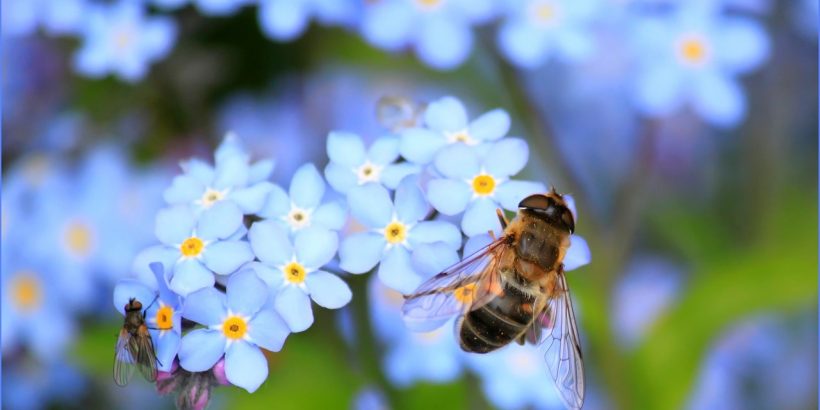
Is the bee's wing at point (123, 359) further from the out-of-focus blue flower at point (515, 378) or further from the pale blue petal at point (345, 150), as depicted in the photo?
the out-of-focus blue flower at point (515, 378)

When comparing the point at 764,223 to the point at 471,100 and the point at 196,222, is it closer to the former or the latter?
the point at 471,100

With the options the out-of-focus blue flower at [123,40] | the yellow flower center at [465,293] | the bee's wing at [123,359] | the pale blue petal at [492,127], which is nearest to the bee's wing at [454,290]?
the yellow flower center at [465,293]

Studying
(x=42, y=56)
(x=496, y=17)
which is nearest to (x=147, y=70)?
(x=42, y=56)

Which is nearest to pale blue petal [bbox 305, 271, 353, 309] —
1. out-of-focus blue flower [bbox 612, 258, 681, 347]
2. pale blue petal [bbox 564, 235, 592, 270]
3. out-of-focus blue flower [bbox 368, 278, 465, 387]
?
pale blue petal [bbox 564, 235, 592, 270]

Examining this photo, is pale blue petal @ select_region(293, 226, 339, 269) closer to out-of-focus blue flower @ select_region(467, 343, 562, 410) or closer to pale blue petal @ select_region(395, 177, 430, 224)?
pale blue petal @ select_region(395, 177, 430, 224)

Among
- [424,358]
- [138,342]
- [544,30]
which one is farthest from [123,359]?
[544,30]

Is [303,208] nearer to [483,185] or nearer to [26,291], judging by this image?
[483,185]

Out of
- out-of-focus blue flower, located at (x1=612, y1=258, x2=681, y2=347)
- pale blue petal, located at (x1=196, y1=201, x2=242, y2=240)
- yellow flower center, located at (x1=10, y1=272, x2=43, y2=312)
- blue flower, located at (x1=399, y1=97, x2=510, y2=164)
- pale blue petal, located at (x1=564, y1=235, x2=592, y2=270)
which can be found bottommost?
yellow flower center, located at (x1=10, y1=272, x2=43, y2=312)
